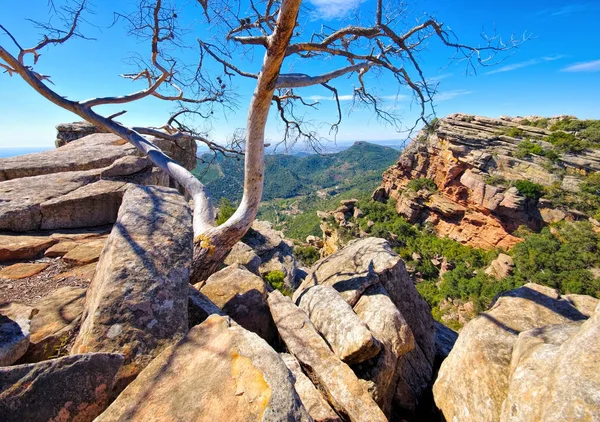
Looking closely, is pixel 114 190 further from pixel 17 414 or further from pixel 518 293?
pixel 518 293

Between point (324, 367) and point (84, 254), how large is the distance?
4.04 meters

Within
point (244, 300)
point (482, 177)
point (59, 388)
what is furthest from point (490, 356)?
point (482, 177)

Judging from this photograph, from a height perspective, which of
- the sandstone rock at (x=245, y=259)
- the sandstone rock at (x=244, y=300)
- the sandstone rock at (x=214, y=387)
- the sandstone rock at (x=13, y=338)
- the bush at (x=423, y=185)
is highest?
the sandstone rock at (x=13, y=338)

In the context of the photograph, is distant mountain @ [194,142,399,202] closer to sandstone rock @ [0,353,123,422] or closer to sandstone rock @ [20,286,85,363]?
sandstone rock @ [20,286,85,363]

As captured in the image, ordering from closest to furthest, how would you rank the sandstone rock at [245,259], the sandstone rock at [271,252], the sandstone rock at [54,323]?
the sandstone rock at [54,323] < the sandstone rock at [245,259] < the sandstone rock at [271,252]

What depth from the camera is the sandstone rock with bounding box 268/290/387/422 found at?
2521 mm

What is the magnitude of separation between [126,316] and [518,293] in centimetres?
554

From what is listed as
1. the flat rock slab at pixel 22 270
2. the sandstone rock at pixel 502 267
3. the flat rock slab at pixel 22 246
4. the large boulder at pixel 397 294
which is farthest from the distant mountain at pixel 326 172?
the flat rock slab at pixel 22 270

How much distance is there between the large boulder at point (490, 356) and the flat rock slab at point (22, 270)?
223 inches

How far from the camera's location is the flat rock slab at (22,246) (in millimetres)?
3957

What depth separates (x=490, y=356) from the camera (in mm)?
3037

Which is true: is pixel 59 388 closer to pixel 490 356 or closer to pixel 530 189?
pixel 490 356

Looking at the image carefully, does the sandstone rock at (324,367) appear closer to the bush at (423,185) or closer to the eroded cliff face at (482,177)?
the eroded cliff face at (482,177)

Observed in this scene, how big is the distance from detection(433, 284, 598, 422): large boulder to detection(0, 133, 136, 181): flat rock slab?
8.52 m
